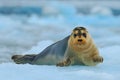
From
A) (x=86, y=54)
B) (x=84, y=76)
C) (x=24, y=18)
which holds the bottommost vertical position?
(x=84, y=76)

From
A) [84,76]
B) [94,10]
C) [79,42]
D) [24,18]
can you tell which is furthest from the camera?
[94,10]

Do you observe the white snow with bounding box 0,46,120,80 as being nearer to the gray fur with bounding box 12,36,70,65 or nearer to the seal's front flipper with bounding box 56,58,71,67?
the seal's front flipper with bounding box 56,58,71,67

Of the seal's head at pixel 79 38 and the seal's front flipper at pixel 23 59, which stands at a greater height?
the seal's front flipper at pixel 23 59

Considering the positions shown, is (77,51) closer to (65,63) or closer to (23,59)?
(65,63)

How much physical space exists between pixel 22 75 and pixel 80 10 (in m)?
17.3

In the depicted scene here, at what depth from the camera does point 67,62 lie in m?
4.84

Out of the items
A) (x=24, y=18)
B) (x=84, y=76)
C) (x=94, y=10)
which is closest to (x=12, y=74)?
(x=84, y=76)

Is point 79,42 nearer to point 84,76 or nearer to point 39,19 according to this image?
point 84,76

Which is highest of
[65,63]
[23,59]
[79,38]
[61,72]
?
[23,59]

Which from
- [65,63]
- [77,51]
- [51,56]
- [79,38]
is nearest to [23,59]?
[51,56]

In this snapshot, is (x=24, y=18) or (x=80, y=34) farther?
(x=24, y=18)

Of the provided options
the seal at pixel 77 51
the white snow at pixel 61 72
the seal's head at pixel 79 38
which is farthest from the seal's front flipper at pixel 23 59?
the seal's head at pixel 79 38

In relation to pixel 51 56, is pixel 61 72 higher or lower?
lower

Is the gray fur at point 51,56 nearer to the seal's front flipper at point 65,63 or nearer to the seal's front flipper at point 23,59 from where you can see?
the seal's front flipper at point 23,59
